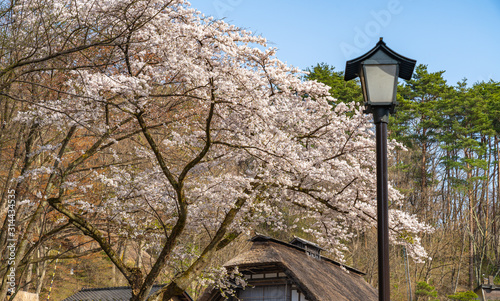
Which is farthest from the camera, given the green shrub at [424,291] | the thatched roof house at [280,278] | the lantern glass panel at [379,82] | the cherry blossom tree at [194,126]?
the green shrub at [424,291]

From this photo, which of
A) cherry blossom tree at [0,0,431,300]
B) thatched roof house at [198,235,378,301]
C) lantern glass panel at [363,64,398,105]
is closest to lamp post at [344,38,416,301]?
lantern glass panel at [363,64,398,105]

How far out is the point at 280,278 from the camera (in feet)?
43.4

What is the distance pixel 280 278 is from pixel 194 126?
6.35 m

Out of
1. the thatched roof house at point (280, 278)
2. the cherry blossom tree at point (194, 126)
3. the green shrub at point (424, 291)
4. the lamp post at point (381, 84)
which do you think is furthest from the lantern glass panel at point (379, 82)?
the green shrub at point (424, 291)

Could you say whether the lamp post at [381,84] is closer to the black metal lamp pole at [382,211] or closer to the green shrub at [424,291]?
the black metal lamp pole at [382,211]

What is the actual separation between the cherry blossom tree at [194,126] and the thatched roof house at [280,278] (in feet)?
10.7

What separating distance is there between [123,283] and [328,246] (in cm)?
1881

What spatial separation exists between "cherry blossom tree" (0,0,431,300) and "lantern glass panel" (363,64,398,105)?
3338 mm

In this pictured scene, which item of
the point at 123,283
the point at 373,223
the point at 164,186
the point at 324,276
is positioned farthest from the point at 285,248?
the point at 123,283

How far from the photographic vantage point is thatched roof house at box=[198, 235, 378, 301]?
41.4 feet

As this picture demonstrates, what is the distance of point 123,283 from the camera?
25.6 meters

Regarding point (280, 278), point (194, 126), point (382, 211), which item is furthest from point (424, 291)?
point (382, 211)

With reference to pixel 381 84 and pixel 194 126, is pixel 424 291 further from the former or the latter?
pixel 381 84

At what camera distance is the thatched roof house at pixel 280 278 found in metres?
12.6
